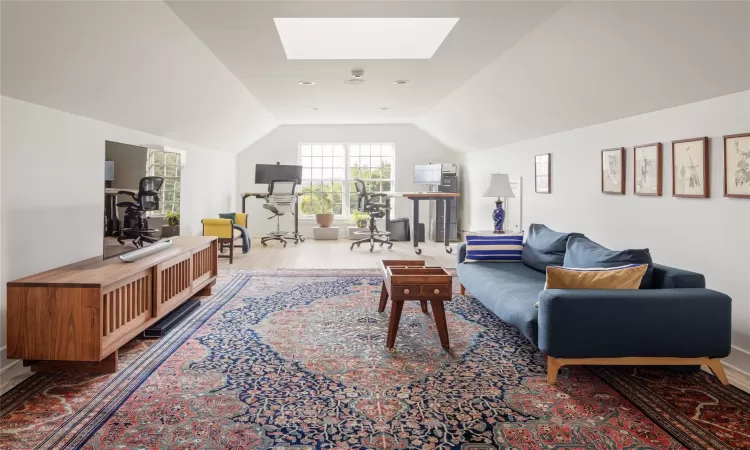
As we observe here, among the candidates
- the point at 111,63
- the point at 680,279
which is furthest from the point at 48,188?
the point at 680,279

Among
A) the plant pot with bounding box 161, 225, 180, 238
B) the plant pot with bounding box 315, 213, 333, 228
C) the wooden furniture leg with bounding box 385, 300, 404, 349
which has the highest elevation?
the plant pot with bounding box 315, 213, 333, 228

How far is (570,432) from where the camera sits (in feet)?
7.41

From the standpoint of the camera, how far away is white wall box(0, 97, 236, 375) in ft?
9.72

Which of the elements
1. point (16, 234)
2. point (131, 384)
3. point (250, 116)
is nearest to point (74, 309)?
point (131, 384)

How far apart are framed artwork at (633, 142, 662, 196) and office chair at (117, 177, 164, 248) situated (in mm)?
4128

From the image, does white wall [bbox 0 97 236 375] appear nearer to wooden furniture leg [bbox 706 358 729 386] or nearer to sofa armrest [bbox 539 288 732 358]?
sofa armrest [bbox 539 288 732 358]

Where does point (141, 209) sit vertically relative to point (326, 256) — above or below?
above

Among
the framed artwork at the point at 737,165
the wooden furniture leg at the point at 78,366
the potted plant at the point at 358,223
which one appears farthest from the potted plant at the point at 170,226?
the potted plant at the point at 358,223

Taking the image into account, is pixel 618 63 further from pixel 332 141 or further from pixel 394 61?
pixel 332 141

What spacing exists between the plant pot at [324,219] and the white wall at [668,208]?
16.0 ft

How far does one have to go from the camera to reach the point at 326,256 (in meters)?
7.71

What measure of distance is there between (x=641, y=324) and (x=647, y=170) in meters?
1.79

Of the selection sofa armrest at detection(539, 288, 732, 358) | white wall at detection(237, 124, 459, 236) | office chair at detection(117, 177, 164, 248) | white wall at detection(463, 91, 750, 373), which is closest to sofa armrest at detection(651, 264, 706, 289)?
sofa armrest at detection(539, 288, 732, 358)

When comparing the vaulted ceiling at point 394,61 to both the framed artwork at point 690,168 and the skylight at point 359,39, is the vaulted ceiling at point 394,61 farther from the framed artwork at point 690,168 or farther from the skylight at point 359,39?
the framed artwork at point 690,168
